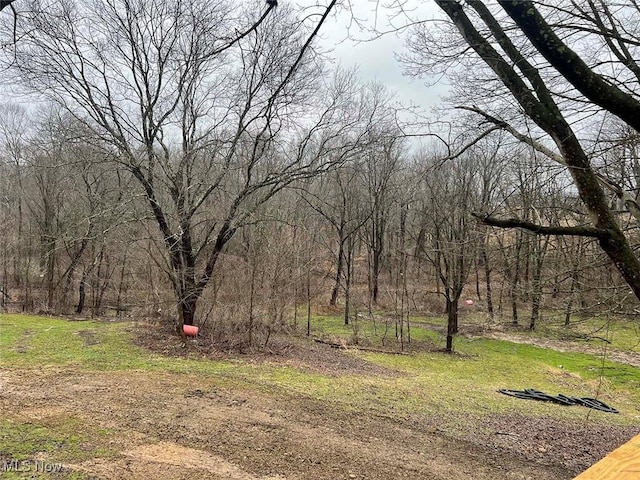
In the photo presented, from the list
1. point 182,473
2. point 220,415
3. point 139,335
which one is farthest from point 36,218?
point 182,473

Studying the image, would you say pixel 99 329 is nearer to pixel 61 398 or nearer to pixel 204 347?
pixel 204 347

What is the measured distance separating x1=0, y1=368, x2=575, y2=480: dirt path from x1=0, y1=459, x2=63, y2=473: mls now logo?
143 mm

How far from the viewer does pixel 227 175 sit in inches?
410

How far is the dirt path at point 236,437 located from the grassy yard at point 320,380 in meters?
0.26

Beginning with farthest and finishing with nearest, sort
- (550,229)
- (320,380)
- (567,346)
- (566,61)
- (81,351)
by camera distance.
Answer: (567,346) < (81,351) < (320,380) < (550,229) < (566,61)

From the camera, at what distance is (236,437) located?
4922mm

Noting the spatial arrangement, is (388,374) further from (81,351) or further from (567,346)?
(567,346)

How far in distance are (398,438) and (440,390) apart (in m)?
3.37

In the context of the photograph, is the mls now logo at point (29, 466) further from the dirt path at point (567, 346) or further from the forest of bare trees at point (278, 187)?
the dirt path at point (567, 346)

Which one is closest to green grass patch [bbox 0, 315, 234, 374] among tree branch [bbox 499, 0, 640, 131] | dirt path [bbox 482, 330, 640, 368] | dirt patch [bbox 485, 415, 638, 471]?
dirt patch [bbox 485, 415, 638, 471]

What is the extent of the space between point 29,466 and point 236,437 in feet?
6.52

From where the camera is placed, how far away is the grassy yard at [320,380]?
15.0ft

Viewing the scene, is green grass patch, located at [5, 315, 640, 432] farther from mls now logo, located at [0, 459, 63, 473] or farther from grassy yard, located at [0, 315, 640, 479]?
mls now logo, located at [0, 459, 63, 473]

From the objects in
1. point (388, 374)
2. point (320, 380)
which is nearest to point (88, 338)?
point (320, 380)
